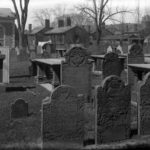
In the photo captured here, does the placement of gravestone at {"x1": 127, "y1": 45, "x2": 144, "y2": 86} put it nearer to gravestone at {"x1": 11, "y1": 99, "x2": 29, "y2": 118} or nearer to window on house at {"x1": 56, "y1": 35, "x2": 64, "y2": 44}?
gravestone at {"x1": 11, "y1": 99, "x2": 29, "y2": 118}

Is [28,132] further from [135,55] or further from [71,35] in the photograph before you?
[71,35]

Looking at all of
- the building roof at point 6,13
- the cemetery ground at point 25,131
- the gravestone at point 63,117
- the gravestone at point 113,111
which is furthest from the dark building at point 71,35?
the gravestone at point 63,117

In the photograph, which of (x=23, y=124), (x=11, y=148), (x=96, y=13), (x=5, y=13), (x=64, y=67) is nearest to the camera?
(x=11, y=148)

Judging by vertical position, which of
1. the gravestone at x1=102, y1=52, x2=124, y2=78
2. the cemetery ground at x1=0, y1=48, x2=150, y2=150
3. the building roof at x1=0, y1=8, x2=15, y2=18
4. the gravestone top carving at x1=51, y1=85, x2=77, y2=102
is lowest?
the cemetery ground at x1=0, y1=48, x2=150, y2=150

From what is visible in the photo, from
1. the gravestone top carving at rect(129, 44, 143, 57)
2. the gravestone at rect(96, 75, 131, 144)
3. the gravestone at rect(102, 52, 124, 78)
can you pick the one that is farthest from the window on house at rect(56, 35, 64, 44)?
the gravestone at rect(96, 75, 131, 144)

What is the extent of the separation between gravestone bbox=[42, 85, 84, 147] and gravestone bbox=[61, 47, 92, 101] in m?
4.43

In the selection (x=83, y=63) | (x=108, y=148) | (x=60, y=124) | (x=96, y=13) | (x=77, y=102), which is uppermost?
(x=96, y=13)

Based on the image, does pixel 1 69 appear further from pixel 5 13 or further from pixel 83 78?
pixel 5 13

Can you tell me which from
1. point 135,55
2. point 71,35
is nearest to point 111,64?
point 135,55

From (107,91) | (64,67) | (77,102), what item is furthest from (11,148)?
(64,67)

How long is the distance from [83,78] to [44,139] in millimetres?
4877

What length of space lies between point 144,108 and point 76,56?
4.32 meters

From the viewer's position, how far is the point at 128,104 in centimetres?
688

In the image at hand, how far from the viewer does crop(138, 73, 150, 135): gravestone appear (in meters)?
7.05
